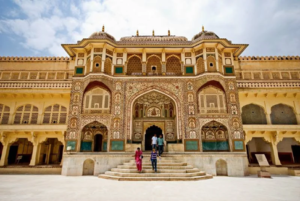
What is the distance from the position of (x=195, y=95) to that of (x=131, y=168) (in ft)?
24.3

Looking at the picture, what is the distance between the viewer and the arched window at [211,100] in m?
15.1

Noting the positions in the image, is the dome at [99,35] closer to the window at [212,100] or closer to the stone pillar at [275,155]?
the window at [212,100]

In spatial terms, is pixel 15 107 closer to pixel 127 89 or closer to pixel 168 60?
pixel 127 89

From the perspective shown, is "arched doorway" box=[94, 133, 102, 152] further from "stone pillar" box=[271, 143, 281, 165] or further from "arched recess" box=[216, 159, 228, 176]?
"stone pillar" box=[271, 143, 281, 165]

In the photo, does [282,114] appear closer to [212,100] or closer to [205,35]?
[212,100]

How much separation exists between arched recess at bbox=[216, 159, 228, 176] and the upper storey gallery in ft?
21.9

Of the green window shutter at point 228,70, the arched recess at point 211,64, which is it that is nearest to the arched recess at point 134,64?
the arched recess at point 211,64

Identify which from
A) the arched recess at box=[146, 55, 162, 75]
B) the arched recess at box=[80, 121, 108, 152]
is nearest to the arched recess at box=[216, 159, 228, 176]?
the arched recess at box=[146, 55, 162, 75]

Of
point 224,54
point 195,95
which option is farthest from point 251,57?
point 195,95

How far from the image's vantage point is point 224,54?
16484mm

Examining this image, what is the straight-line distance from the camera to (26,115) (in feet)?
55.1

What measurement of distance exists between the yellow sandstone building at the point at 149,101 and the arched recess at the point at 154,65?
0.31 ft

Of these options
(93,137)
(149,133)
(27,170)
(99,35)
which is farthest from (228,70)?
(27,170)

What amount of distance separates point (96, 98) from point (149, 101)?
419 centimetres
